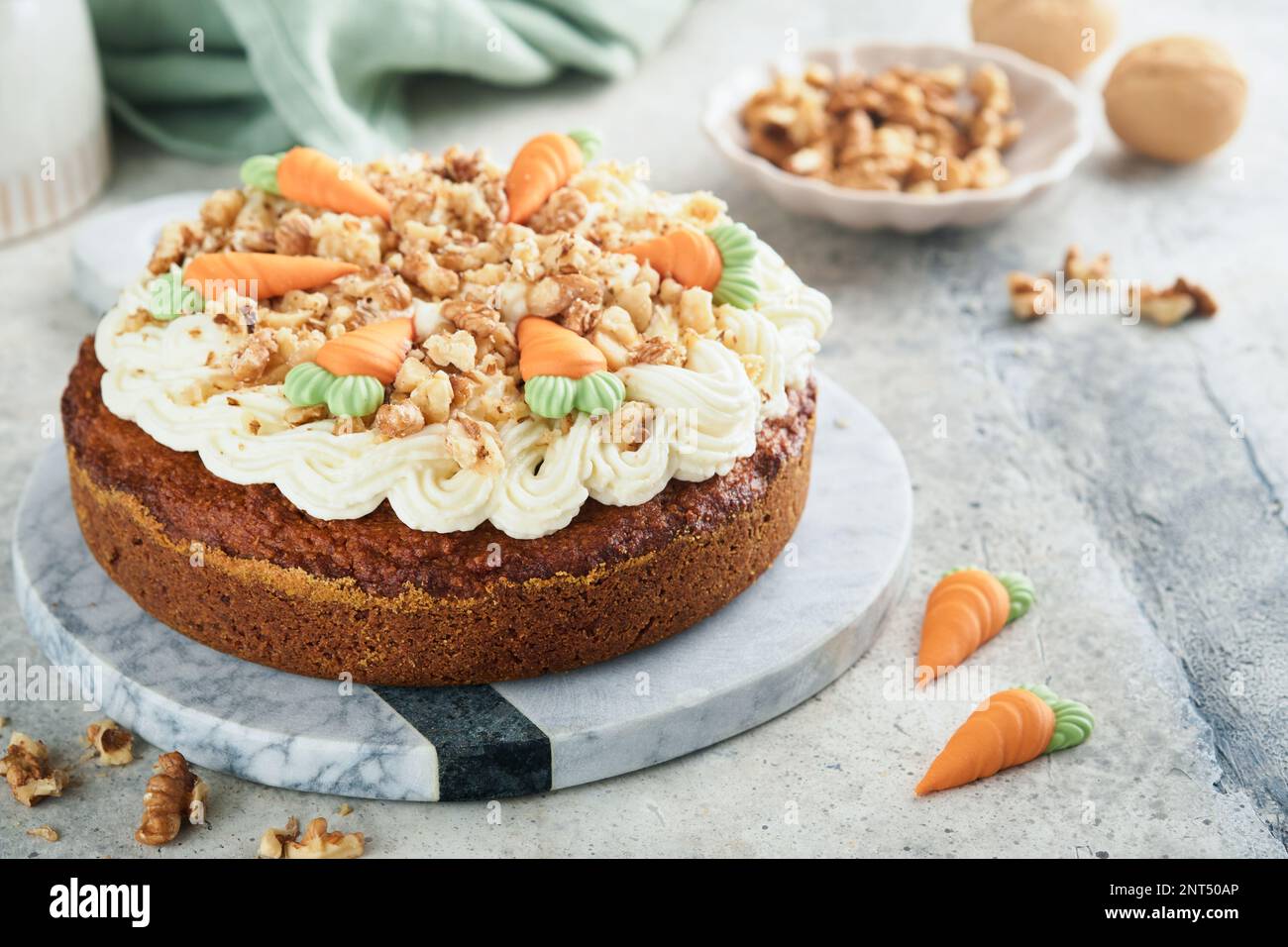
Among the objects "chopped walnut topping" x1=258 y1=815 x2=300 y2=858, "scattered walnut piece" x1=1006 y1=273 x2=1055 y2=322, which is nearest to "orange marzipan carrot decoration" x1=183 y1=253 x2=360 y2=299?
"chopped walnut topping" x1=258 y1=815 x2=300 y2=858

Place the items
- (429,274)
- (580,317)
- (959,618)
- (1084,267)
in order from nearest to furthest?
(580,317) → (429,274) → (959,618) → (1084,267)

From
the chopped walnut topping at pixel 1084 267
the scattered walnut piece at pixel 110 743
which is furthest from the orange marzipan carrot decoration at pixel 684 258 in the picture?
the chopped walnut topping at pixel 1084 267

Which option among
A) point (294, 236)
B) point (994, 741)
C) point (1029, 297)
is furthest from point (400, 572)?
point (1029, 297)

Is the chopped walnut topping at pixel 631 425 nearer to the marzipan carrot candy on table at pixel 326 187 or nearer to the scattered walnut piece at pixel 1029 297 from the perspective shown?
the marzipan carrot candy on table at pixel 326 187

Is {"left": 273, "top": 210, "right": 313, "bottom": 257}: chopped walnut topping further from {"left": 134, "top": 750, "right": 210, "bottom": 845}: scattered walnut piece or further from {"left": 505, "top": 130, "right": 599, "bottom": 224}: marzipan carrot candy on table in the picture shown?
{"left": 134, "top": 750, "right": 210, "bottom": 845}: scattered walnut piece

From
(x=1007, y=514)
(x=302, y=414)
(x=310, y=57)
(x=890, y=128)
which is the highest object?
(x=302, y=414)

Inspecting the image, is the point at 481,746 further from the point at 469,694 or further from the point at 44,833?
the point at 44,833

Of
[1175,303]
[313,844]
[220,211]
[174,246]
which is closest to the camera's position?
[313,844]

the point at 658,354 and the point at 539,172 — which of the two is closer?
the point at 658,354
